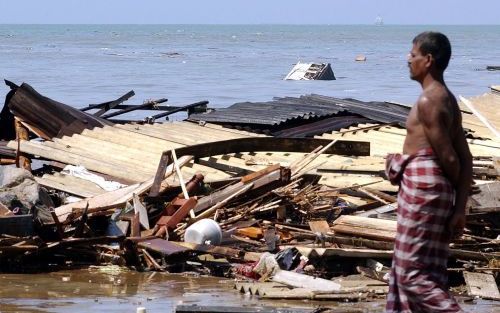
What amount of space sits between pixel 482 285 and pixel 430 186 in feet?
11.6

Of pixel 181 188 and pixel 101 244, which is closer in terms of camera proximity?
pixel 101 244

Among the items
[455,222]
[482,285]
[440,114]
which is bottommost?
[482,285]

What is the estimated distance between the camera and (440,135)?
6.21 meters

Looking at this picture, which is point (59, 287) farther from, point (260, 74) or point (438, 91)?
point (260, 74)

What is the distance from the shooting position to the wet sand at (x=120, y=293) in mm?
8992

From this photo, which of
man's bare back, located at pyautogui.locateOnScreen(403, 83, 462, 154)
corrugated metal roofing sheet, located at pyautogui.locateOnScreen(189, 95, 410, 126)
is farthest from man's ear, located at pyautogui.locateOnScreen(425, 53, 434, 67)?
corrugated metal roofing sheet, located at pyautogui.locateOnScreen(189, 95, 410, 126)

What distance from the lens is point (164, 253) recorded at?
10.3 metres

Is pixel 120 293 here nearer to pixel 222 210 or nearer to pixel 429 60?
pixel 222 210

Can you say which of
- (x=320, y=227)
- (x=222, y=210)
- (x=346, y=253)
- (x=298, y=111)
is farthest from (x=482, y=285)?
(x=298, y=111)

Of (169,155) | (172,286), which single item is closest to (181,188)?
(169,155)

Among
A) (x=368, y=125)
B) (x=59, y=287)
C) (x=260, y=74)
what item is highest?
(x=260, y=74)

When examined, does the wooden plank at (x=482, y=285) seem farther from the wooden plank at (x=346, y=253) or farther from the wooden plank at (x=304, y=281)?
the wooden plank at (x=304, y=281)

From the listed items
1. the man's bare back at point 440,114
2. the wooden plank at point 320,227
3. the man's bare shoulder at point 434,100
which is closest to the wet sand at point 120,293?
the wooden plank at point 320,227

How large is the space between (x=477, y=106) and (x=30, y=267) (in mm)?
11954
